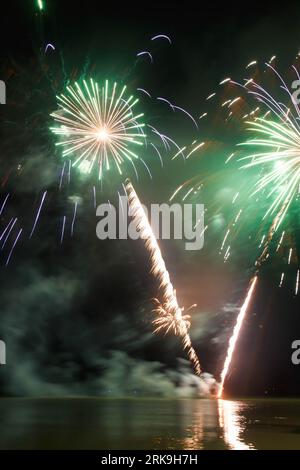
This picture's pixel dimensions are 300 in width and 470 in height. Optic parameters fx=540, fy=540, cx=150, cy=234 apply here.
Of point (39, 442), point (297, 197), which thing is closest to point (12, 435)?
point (39, 442)

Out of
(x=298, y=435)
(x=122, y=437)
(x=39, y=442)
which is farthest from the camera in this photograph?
(x=298, y=435)

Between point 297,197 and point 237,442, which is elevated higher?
point 297,197

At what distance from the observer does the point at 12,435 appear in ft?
106

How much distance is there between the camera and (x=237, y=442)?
27766 millimetres

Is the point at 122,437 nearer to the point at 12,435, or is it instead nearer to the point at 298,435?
the point at 12,435
